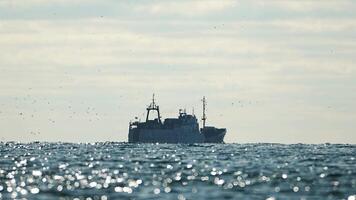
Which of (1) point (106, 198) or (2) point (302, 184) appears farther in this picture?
(2) point (302, 184)

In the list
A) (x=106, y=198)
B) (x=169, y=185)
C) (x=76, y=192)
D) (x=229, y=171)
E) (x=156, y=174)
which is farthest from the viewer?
(x=229, y=171)

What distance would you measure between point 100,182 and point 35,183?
5.04m

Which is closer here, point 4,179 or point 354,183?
point 354,183

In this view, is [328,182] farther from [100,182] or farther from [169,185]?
[100,182]

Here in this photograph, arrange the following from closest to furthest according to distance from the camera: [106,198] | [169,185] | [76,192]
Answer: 1. [106,198]
2. [76,192]
3. [169,185]

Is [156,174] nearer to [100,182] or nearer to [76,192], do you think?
[100,182]

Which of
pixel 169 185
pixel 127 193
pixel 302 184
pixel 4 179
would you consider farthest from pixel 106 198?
pixel 4 179

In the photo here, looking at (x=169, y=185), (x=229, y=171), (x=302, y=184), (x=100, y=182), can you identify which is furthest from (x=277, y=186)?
(x=229, y=171)

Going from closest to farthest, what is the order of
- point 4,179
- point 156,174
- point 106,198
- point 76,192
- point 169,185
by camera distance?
point 106,198
point 76,192
point 169,185
point 4,179
point 156,174

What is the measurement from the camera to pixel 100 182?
80875mm

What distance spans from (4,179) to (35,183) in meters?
7.79

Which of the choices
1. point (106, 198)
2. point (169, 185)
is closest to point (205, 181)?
point (169, 185)

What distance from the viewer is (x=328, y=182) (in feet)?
260

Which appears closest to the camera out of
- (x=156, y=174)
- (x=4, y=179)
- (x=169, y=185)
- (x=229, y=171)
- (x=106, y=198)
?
(x=106, y=198)
